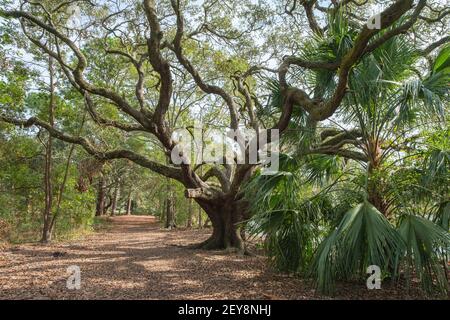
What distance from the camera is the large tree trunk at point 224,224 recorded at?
931 cm

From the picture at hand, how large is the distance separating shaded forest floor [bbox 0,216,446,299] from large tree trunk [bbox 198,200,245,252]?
63 centimetres

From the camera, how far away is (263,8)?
9953 mm

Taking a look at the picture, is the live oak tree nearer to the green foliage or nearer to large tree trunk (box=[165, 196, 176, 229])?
the green foliage

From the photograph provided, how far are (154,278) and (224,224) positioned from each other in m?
3.91

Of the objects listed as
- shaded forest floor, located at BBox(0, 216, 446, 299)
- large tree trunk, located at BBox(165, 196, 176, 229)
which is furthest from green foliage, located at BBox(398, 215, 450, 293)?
large tree trunk, located at BBox(165, 196, 176, 229)

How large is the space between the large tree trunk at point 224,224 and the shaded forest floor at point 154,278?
63 cm

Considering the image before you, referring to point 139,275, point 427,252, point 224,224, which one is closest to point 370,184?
point 427,252

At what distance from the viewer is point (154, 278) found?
19.0 feet

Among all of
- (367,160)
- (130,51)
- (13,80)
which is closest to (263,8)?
(130,51)

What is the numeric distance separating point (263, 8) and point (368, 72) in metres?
5.68

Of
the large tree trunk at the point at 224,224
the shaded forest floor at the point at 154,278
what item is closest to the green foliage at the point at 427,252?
the shaded forest floor at the point at 154,278

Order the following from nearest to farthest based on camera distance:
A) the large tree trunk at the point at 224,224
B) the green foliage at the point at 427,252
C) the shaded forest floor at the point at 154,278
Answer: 1. the green foliage at the point at 427,252
2. the shaded forest floor at the point at 154,278
3. the large tree trunk at the point at 224,224

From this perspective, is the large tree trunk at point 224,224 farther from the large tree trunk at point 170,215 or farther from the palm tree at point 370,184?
the large tree trunk at point 170,215
